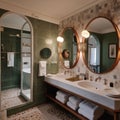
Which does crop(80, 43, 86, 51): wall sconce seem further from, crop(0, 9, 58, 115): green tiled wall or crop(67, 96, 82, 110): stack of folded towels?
crop(67, 96, 82, 110): stack of folded towels

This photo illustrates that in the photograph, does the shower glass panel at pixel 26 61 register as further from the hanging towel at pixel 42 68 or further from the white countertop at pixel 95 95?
the white countertop at pixel 95 95

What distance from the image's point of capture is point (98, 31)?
219cm

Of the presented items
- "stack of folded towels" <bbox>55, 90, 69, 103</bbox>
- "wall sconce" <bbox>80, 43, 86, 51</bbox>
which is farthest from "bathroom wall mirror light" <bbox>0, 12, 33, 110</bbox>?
"wall sconce" <bbox>80, 43, 86, 51</bbox>

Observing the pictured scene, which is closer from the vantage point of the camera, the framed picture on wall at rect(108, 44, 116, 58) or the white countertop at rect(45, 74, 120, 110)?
the white countertop at rect(45, 74, 120, 110)

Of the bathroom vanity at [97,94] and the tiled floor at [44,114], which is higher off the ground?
the bathroom vanity at [97,94]

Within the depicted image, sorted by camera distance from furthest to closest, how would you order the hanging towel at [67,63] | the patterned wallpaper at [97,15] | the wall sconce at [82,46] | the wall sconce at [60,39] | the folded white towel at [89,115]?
the wall sconce at [60,39] < the hanging towel at [67,63] < the wall sconce at [82,46] < the patterned wallpaper at [97,15] < the folded white towel at [89,115]

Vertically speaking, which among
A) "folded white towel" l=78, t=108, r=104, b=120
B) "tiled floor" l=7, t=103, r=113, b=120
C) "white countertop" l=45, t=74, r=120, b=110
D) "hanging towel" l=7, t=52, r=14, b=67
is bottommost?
"tiled floor" l=7, t=103, r=113, b=120

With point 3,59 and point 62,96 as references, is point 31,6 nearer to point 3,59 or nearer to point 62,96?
point 3,59

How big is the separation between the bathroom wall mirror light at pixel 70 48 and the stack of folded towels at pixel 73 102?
2.72 feet

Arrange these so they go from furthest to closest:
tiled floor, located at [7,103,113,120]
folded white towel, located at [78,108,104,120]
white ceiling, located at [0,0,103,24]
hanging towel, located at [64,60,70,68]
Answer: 1. hanging towel, located at [64,60,70,68]
2. tiled floor, located at [7,103,113,120]
3. white ceiling, located at [0,0,103,24]
4. folded white towel, located at [78,108,104,120]

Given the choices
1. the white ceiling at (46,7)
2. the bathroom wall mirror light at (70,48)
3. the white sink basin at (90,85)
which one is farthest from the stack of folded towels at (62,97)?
the white ceiling at (46,7)

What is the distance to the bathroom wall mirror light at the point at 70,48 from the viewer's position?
8.96 ft

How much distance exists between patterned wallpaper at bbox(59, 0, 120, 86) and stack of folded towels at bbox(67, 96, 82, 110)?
565 millimetres

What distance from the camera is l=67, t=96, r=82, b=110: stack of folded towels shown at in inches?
83.7
